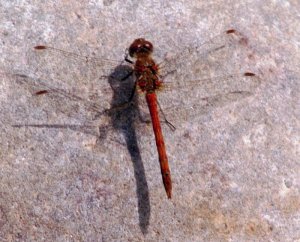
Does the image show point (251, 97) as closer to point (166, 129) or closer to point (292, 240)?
point (166, 129)

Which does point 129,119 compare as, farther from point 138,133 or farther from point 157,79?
point 157,79

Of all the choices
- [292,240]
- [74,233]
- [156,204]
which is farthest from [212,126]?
[74,233]

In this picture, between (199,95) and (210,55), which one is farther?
(210,55)

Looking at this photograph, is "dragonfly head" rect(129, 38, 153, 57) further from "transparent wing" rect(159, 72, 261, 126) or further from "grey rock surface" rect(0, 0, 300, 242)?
"transparent wing" rect(159, 72, 261, 126)

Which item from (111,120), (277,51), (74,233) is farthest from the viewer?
(277,51)

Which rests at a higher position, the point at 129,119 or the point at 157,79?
the point at 157,79

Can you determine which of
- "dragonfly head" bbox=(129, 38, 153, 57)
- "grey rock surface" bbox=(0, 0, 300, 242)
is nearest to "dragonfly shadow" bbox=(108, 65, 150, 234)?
"grey rock surface" bbox=(0, 0, 300, 242)

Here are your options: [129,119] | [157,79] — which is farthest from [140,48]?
[129,119]
